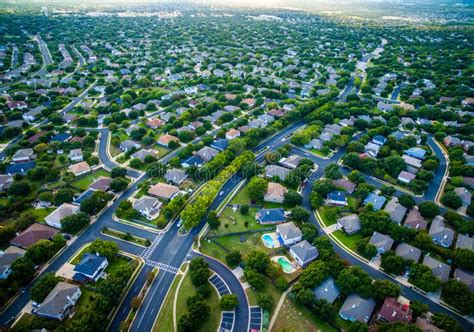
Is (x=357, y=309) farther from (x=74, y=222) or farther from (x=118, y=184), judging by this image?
(x=118, y=184)

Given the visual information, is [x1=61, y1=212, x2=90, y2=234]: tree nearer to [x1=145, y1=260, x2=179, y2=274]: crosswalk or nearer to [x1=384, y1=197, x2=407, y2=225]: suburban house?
[x1=145, y1=260, x2=179, y2=274]: crosswalk

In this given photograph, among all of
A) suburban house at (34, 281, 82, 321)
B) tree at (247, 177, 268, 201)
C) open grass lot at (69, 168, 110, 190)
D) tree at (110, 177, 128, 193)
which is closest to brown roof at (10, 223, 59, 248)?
suburban house at (34, 281, 82, 321)

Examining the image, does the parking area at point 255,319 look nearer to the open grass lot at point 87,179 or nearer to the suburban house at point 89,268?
the suburban house at point 89,268

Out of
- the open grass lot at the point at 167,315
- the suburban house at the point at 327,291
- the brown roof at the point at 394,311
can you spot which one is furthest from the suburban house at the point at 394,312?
the open grass lot at the point at 167,315

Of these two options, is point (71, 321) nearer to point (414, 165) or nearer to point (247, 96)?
point (414, 165)

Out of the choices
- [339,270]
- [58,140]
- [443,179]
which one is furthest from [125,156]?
[443,179]

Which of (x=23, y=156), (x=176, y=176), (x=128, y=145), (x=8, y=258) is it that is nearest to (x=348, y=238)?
(x=176, y=176)
